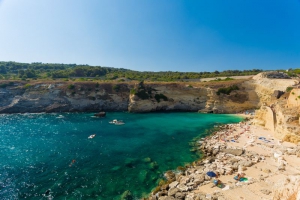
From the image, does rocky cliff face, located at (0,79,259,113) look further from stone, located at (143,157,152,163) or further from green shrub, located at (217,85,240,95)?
stone, located at (143,157,152,163)

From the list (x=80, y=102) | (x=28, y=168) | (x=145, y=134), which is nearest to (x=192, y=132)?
(x=145, y=134)

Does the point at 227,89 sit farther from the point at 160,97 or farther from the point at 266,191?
the point at 266,191

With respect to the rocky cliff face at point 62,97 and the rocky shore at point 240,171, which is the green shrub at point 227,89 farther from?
the rocky cliff face at point 62,97

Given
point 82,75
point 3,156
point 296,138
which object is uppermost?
point 82,75

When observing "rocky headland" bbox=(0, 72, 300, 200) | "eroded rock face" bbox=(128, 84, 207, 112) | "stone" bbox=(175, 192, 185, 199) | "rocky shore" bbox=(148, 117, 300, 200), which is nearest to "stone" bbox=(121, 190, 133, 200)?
"rocky shore" bbox=(148, 117, 300, 200)

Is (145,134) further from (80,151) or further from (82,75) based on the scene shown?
(82,75)

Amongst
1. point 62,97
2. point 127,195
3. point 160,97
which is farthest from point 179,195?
point 62,97

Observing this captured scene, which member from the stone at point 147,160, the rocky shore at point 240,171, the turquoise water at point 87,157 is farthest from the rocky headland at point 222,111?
the stone at point 147,160
